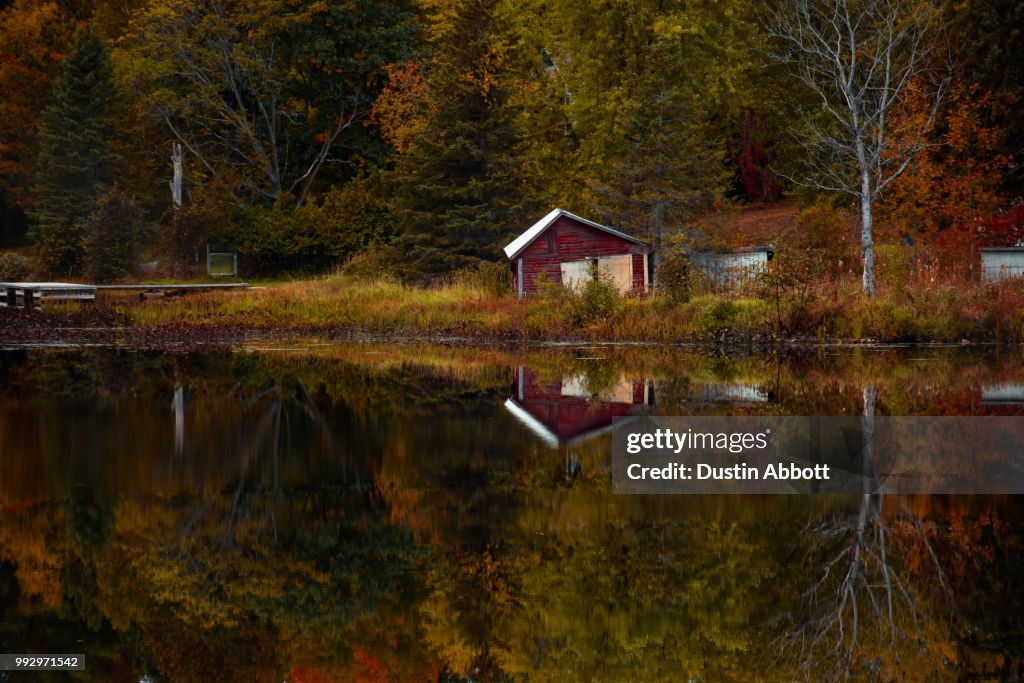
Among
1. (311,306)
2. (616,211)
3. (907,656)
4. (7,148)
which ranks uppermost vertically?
(7,148)

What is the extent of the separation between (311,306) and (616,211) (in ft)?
39.0

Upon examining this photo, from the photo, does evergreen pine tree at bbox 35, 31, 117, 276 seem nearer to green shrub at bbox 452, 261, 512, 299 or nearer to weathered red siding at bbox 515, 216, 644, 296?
green shrub at bbox 452, 261, 512, 299

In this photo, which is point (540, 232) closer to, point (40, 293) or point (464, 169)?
point (464, 169)

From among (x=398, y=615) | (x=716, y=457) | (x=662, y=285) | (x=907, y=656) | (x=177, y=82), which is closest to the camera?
(x=907, y=656)

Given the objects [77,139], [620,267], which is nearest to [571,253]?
[620,267]

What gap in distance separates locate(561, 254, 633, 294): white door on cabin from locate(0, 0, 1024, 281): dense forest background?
1.92 metres

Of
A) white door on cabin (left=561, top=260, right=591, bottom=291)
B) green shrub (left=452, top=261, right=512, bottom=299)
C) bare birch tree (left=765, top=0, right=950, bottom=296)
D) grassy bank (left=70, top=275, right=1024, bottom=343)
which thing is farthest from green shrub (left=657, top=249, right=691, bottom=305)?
green shrub (left=452, top=261, right=512, bottom=299)

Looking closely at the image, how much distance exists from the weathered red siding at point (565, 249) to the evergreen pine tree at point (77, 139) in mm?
25239

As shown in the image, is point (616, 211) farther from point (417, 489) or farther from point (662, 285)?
point (417, 489)

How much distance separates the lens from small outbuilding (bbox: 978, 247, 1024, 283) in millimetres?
36250

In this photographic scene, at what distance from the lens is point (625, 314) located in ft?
108

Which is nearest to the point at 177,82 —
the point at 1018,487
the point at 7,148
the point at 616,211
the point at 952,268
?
the point at 7,148

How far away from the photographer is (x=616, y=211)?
44062 mm

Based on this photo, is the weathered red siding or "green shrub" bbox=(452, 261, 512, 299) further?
the weathered red siding
